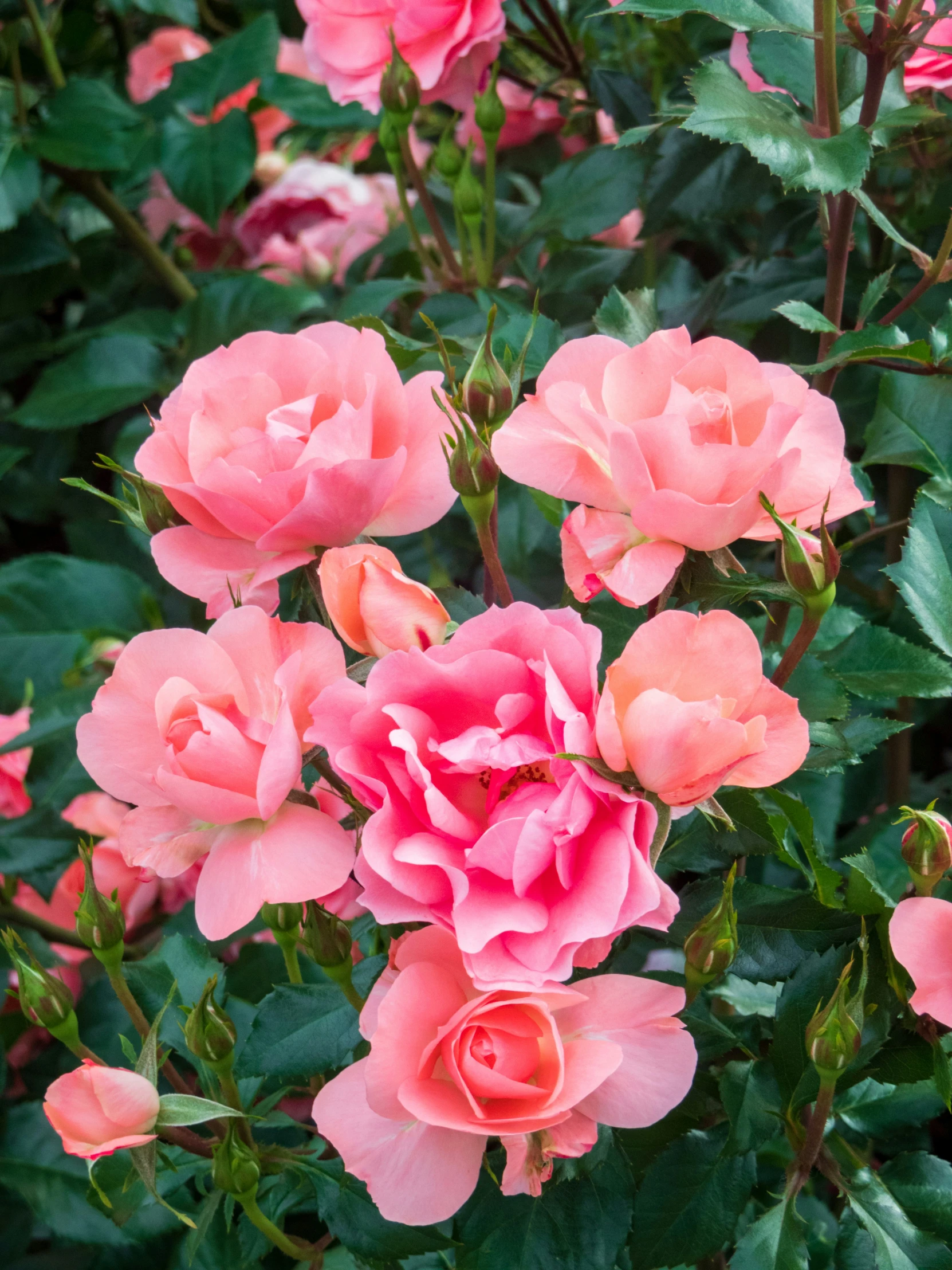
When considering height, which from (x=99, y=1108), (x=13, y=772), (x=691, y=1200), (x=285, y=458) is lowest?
(x=13, y=772)

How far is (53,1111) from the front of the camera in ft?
1.03

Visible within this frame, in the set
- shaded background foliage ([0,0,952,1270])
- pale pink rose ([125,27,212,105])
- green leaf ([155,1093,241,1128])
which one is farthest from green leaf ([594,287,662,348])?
pale pink rose ([125,27,212,105])

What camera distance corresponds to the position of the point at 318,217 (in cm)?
105

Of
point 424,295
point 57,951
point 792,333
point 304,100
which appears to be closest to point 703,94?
point 792,333

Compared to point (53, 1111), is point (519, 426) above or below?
above

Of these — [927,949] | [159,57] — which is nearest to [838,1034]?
[927,949]

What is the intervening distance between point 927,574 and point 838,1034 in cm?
19

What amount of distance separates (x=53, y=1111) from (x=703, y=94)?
41cm

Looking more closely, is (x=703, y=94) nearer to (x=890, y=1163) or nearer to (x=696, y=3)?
(x=696, y=3)

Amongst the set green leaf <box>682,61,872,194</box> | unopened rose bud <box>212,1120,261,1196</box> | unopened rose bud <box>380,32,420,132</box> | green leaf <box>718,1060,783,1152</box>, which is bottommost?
green leaf <box>718,1060,783,1152</box>

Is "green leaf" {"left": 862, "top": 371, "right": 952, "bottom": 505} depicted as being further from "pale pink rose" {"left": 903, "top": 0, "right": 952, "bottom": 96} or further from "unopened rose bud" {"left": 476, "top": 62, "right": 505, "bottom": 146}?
"unopened rose bud" {"left": 476, "top": 62, "right": 505, "bottom": 146}

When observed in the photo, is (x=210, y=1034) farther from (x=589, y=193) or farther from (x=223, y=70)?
(x=223, y=70)

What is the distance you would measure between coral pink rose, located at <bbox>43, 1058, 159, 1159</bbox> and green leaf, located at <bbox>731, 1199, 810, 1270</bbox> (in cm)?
20

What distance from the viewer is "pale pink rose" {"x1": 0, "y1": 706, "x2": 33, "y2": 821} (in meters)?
0.72
